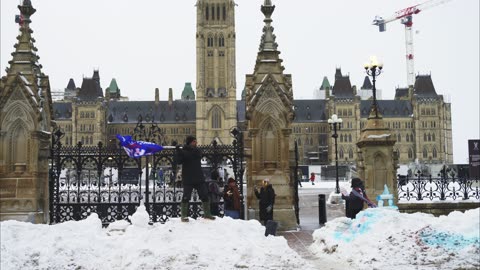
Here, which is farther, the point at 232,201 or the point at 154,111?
the point at 154,111

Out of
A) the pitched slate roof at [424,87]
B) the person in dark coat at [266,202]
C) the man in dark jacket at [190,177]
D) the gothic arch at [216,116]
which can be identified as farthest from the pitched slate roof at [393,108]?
the man in dark jacket at [190,177]

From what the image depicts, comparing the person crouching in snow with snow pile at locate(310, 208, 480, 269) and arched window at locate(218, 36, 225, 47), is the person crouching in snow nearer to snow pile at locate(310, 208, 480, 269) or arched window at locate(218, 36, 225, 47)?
snow pile at locate(310, 208, 480, 269)

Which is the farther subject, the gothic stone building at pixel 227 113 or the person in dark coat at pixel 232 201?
the gothic stone building at pixel 227 113

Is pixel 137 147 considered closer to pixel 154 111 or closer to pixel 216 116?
pixel 216 116

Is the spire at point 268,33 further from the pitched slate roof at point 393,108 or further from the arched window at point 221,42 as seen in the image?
the pitched slate roof at point 393,108

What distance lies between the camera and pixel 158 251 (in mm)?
9094

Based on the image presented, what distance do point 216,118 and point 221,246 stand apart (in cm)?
10121

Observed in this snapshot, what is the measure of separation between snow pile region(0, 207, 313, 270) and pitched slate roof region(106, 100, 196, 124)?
4508 inches

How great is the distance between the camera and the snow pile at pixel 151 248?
29.1ft

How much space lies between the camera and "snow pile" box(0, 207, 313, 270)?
888cm

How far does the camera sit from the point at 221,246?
931cm

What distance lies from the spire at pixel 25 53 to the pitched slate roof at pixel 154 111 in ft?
360

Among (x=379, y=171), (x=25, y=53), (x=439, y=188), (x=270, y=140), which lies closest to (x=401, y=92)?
(x=439, y=188)

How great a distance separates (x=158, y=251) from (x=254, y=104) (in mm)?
6278
